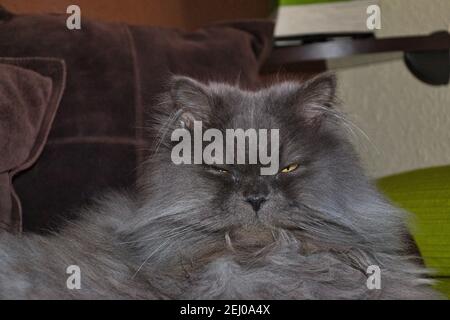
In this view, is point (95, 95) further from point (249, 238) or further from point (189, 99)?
point (249, 238)

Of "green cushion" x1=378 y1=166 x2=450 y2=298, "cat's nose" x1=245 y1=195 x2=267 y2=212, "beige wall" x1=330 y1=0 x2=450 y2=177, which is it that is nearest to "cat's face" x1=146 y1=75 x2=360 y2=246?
"cat's nose" x1=245 y1=195 x2=267 y2=212

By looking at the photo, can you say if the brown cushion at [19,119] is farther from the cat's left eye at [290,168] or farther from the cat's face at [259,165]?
the cat's left eye at [290,168]

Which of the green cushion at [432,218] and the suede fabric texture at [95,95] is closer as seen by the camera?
the green cushion at [432,218]

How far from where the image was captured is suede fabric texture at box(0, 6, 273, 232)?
161 centimetres

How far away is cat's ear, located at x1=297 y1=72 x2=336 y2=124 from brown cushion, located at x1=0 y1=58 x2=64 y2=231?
652 millimetres

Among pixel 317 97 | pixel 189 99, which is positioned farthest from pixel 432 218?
pixel 189 99

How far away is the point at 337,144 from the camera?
139 centimetres

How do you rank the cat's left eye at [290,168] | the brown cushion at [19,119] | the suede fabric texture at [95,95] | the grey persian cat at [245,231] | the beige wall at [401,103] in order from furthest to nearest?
the beige wall at [401,103] < the suede fabric texture at [95,95] < the brown cushion at [19,119] < the cat's left eye at [290,168] < the grey persian cat at [245,231]

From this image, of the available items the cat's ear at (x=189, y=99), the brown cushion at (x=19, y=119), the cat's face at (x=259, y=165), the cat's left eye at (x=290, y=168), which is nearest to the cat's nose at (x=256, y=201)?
the cat's face at (x=259, y=165)

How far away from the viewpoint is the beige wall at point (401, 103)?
8.56 ft

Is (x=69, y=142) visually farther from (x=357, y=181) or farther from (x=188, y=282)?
(x=357, y=181)

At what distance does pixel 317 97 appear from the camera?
137 cm

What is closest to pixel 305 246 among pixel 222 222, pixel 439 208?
pixel 222 222

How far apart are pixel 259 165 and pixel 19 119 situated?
2.04ft
